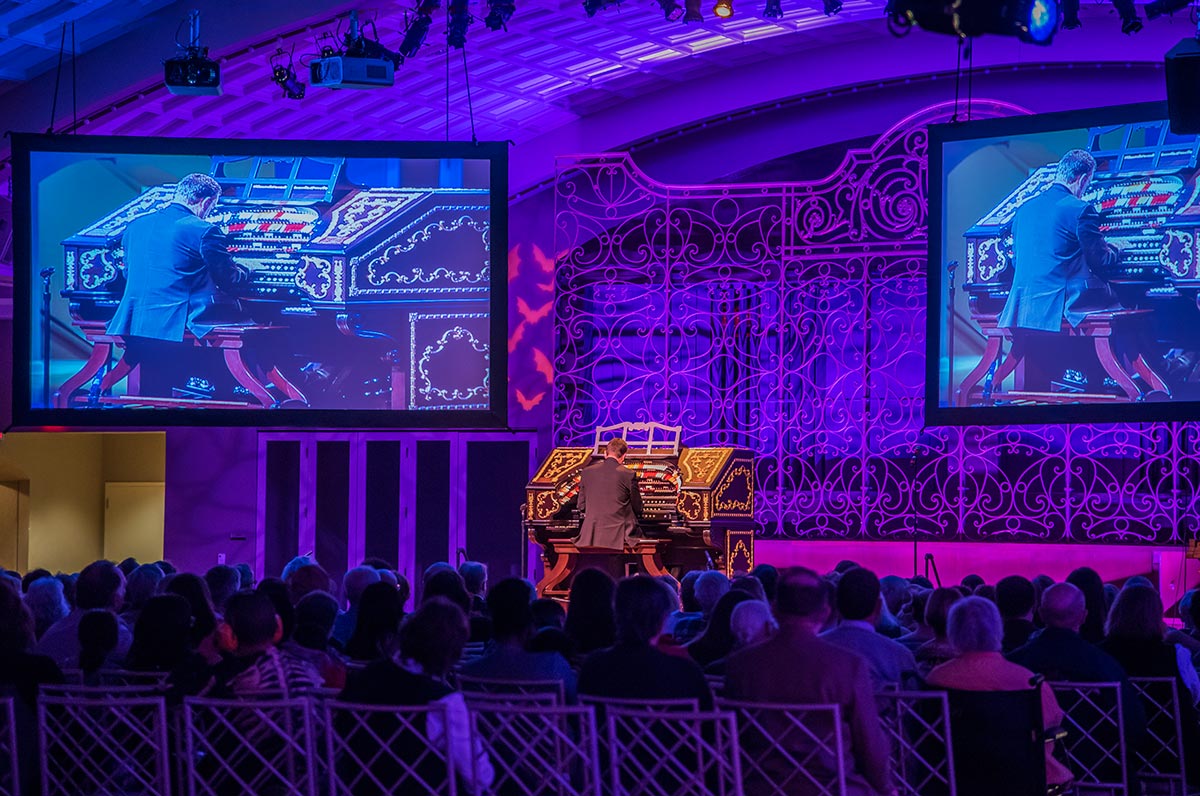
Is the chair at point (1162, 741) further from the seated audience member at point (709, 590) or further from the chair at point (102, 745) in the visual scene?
the chair at point (102, 745)

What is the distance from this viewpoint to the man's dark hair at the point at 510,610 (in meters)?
4.54

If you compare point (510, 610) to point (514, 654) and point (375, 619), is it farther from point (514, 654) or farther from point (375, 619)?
point (375, 619)

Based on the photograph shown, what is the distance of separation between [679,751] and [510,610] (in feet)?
2.25

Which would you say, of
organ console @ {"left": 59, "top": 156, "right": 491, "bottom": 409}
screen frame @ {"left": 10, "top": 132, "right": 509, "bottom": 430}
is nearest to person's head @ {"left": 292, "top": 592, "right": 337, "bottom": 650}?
screen frame @ {"left": 10, "top": 132, "right": 509, "bottom": 430}

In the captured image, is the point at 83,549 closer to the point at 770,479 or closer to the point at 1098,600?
the point at 770,479

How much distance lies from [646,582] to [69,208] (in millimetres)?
7441

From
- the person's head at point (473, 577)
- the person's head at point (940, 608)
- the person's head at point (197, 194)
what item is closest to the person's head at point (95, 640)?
the person's head at point (940, 608)

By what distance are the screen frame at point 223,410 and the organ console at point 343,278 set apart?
10 centimetres

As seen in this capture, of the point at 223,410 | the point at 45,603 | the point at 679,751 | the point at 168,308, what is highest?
the point at 168,308

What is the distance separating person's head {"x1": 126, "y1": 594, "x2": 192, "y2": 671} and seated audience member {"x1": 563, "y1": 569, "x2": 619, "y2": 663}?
1230 millimetres

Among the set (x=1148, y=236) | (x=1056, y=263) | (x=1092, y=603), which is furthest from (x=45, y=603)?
(x=1148, y=236)

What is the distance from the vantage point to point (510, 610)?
4555 mm

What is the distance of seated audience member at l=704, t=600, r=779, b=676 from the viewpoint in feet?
15.8

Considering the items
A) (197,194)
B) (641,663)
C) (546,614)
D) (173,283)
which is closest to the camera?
(641,663)
